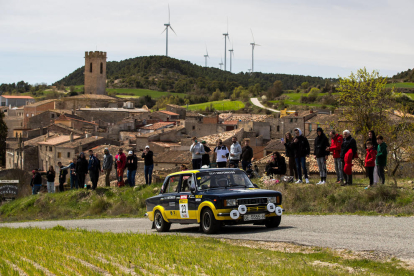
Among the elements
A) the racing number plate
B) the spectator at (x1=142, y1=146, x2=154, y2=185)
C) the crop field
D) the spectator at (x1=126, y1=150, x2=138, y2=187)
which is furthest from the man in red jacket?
the spectator at (x1=126, y1=150, x2=138, y2=187)

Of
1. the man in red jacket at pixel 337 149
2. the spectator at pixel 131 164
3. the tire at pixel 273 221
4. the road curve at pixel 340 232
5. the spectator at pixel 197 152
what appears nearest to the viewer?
the road curve at pixel 340 232

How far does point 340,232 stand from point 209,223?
3.07m

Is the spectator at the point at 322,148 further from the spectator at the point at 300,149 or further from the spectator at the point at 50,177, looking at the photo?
the spectator at the point at 50,177

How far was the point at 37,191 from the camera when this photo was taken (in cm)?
3044

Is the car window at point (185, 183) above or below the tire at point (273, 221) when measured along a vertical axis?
above

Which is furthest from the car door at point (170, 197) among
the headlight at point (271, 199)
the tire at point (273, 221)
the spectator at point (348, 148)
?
the spectator at point (348, 148)

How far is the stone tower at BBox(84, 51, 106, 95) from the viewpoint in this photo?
551 feet

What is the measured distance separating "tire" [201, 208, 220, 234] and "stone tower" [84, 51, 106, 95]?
15883 centimetres

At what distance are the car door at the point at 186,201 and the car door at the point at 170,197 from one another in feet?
0.65

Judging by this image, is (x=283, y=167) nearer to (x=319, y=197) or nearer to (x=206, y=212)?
(x=319, y=197)

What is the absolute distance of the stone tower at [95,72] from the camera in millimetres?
167875

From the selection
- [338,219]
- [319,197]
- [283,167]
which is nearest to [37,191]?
[283,167]

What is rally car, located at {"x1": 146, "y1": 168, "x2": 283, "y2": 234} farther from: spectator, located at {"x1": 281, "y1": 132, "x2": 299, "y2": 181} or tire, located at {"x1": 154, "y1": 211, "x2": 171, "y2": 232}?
spectator, located at {"x1": 281, "y1": 132, "x2": 299, "y2": 181}

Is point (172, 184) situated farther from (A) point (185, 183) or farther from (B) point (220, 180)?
(B) point (220, 180)
